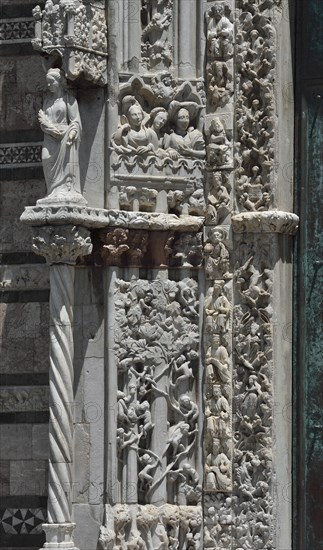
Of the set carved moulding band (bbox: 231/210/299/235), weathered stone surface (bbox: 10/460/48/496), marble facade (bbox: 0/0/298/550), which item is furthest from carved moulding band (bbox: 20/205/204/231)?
weathered stone surface (bbox: 10/460/48/496)

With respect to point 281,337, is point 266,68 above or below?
above

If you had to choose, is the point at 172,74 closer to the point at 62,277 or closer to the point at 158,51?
the point at 158,51

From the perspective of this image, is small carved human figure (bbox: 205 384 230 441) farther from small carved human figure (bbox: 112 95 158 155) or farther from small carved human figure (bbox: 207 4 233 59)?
small carved human figure (bbox: 207 4 233 59)

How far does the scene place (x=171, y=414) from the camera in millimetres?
15578

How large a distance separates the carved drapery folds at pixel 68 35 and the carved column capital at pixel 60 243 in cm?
108

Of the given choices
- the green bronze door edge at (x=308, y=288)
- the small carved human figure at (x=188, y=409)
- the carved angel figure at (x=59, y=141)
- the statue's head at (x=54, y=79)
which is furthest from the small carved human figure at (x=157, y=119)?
the small carved human figure at (x=188, y=409)

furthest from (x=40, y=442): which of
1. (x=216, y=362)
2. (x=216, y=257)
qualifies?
(x=216, y=257)

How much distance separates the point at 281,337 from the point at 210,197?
1.13 m

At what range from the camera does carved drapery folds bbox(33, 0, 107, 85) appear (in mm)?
15211

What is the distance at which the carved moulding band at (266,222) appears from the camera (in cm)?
1548

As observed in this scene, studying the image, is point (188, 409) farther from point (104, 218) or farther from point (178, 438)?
point (104, 218)

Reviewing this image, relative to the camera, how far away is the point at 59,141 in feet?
50.1

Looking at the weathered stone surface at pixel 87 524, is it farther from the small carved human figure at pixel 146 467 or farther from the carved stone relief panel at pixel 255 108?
the carved stone relief panel at pixel 255 108

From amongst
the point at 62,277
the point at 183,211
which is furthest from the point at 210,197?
the point at 62,277
